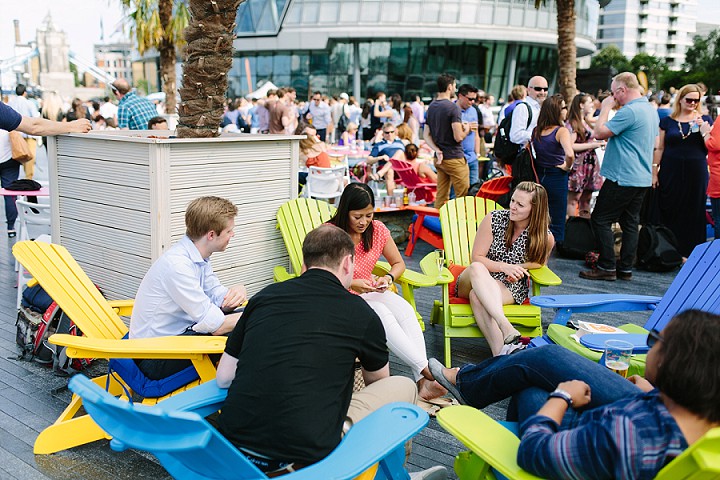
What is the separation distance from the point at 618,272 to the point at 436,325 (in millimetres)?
2657

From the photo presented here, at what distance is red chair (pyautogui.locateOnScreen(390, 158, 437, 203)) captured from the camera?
938cm

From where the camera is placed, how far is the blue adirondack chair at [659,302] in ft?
11.5

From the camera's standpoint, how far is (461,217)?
5.43 metres

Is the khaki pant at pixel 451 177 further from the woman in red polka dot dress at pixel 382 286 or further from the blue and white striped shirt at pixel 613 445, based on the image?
the blue and white striped shirt at pixel 613 445

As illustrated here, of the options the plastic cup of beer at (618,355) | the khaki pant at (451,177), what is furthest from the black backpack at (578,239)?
the plastic cup of beer at (618,355)

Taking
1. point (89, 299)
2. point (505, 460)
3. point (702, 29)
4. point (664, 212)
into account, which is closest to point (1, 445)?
point (89, 299)

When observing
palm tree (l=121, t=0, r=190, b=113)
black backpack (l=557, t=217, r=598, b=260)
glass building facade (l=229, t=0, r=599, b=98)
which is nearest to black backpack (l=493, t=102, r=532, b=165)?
black backpack (l=557, t=217, r=598, b=260)

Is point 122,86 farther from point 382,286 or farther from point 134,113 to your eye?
point 382,286

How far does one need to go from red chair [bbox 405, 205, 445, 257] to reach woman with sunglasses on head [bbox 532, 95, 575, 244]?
126 centimetres

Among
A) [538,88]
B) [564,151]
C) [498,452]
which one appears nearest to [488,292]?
[498,452]

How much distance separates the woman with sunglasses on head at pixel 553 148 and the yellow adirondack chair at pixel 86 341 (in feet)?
15.0

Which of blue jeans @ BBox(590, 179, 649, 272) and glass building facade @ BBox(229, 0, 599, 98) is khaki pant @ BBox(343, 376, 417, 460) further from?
glass building facade @ BBox(229, 0, 599, 98)

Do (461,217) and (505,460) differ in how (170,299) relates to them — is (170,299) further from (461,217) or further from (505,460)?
(461,217)

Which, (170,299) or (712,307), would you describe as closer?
(170,299)
